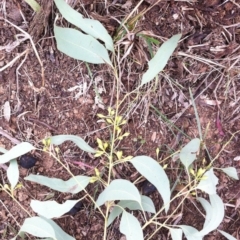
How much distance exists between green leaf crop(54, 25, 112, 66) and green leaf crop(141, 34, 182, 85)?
102 mm

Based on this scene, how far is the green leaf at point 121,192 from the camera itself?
1236 millimetres

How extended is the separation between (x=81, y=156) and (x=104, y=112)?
0.14 m

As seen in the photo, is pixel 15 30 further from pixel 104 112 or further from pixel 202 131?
pixel 202 131

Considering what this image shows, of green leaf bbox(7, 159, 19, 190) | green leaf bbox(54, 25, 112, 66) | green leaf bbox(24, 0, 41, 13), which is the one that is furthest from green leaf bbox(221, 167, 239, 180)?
green leaf bbox(24, 0, 41, 13)

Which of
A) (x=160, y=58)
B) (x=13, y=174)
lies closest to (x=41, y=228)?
(x=13, y=174)

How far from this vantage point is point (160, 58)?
1281 millimetres

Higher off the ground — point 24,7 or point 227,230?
point 24,7

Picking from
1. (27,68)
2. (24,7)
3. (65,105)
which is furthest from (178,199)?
(24,7)

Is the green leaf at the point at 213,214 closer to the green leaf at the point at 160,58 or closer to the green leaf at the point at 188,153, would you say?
the green leaf at the point at 188,153

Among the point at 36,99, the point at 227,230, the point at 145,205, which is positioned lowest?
the point at 227,230

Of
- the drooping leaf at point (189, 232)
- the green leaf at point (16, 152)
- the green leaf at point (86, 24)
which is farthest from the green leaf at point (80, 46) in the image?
the drooping leaf at point (189, 232)

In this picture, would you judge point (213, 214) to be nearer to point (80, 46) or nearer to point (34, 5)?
point (80, 46)

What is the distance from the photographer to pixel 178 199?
1451 millimetres

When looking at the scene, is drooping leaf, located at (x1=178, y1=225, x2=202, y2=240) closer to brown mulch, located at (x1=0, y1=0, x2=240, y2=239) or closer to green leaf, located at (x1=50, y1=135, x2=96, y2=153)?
brown mulch, located at (x1=0, y1=0, x2=240, y2=239)
